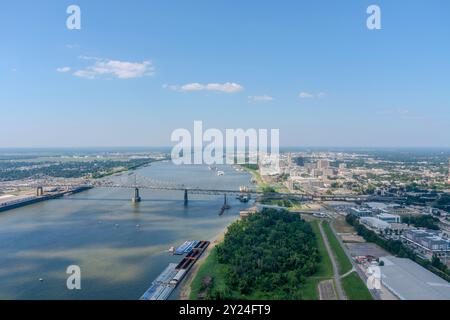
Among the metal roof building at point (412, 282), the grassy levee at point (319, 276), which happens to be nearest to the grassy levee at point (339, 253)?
the grassy levee at point (319, 276)

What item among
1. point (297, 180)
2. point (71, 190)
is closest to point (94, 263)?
point (71, 190)

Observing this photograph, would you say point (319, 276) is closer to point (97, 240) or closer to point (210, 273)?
point (210, 273)

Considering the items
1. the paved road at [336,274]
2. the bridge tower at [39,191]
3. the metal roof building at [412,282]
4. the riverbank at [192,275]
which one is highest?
the bridge tower at [39,191]

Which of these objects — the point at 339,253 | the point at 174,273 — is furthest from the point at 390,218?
the point at 174,273

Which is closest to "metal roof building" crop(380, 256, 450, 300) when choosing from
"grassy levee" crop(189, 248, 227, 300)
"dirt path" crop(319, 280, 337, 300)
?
"dirt path" crop(319, 280, 337, 300)

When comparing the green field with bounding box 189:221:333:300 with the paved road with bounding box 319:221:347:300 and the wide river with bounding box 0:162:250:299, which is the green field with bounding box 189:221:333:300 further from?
the wide river with bounding box 0:162:250:299

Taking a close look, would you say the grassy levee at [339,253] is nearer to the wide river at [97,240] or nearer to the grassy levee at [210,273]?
the grassy levee at [210,273]

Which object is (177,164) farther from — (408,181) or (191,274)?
(191,274)
